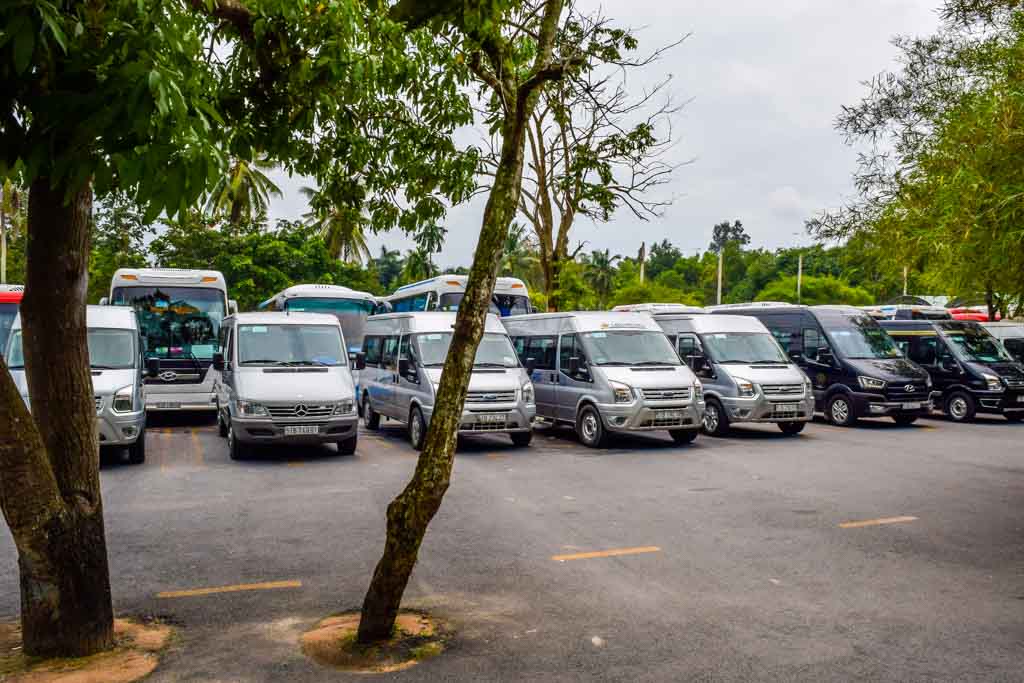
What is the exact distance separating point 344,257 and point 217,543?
48.0m

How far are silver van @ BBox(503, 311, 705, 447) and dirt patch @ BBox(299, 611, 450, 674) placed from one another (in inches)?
347

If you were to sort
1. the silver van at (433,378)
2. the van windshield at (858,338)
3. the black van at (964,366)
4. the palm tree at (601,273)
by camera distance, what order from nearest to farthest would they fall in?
the silver van at (433,378) → the van windshield at (858,338) → the black van at (964,366) → the palm tree at (601,273)

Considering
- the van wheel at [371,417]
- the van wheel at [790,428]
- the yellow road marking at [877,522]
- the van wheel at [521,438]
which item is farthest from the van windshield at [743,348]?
the yellow road marking at [877,522]

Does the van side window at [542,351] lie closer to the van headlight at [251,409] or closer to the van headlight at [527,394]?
the van headlight at [527,394]

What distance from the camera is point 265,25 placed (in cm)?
614

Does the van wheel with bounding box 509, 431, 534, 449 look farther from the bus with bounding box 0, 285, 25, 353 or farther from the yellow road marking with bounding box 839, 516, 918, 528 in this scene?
the bus with bounding box 0, 285, 25, 353

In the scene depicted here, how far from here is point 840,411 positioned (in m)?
18.4

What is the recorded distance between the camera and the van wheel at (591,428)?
14.4 metres

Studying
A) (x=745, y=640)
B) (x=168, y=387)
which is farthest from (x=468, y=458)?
(x=745, y=640)

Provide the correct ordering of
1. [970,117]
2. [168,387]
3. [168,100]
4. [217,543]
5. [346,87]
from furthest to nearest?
[168,387]
[970,117]
[217,543]
[346,87]
[168,100]

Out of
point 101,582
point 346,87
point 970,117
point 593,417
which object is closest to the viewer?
point 101,582

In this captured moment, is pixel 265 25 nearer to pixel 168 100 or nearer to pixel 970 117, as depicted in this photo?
pixel 168 100

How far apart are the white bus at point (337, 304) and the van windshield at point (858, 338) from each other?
12.0 metres

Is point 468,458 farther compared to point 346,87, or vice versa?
point 468,458
